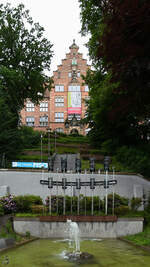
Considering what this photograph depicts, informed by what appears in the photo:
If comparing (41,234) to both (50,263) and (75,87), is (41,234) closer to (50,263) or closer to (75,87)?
(50,263)

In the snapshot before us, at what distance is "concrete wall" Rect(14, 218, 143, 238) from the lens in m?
17.5

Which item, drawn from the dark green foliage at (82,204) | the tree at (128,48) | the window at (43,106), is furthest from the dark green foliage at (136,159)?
the window at (43,106)

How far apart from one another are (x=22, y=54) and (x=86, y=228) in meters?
32.2

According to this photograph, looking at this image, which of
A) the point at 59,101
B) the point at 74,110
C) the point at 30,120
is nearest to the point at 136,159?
the point at 74,110

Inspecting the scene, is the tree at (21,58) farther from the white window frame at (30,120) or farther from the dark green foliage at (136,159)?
the white window frame at (30,120)

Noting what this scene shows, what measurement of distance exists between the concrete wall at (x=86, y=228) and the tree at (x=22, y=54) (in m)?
26.7

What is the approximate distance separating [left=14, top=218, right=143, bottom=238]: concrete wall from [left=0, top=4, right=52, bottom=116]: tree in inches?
1052

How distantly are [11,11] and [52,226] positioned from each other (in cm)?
3556

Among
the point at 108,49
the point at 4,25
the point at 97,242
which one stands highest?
the point at 4,25

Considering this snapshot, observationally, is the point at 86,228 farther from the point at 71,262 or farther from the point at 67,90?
the point at 67,90

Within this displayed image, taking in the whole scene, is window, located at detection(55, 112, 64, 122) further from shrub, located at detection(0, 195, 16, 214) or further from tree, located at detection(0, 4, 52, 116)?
shrub, located at detection(0, 195, 16, 214)

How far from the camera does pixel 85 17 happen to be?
3038cm

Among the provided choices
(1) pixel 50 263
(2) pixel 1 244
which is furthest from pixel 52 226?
(1) pixel 50 263

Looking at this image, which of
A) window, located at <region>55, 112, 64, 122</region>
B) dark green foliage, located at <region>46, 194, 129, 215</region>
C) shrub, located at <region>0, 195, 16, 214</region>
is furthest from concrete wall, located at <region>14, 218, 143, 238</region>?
window, located at <region>55, 112, 64, 122</region>
